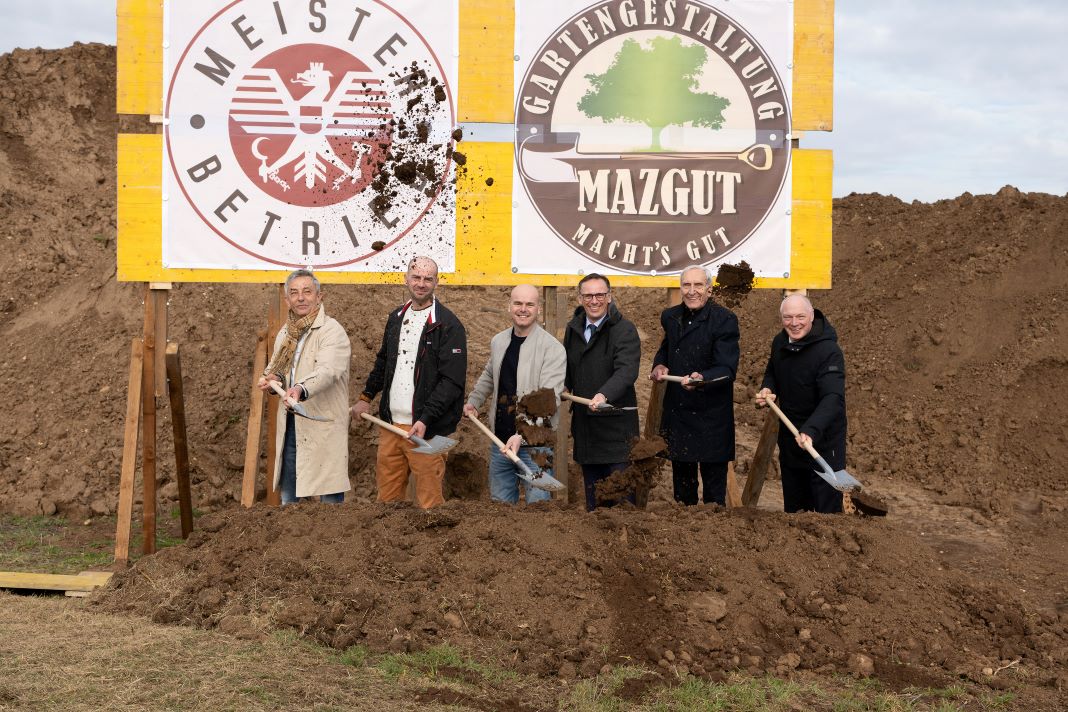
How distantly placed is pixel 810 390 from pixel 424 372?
2342 millimetres

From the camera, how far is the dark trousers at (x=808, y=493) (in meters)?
6.34

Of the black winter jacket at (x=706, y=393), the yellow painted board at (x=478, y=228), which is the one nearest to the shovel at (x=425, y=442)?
the yellow painted board at (x=478, y=228)

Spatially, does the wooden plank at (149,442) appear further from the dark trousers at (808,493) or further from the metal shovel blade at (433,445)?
the dark trousers at (808,493)

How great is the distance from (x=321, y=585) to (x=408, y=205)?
10.0 ft

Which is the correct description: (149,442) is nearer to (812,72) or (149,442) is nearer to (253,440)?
(253,440)

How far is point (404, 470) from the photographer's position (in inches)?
267

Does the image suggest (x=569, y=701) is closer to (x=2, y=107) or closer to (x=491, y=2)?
(x=491, y=2)

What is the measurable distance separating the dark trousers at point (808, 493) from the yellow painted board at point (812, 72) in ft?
8.79

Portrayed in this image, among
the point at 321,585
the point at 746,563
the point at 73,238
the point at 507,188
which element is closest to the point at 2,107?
the point at 73,238

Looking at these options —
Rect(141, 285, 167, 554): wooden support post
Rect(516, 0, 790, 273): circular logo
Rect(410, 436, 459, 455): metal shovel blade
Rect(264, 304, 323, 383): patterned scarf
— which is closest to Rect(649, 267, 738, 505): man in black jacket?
Rect(516, 0, 790, 273): circular logo

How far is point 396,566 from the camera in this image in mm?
5430

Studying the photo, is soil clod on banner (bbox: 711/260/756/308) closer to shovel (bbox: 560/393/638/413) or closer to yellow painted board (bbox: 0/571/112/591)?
shovel (bbox: 560/393/638/413)

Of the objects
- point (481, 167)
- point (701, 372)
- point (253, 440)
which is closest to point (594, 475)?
point (701, 372)

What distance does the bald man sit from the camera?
634 centimetres
